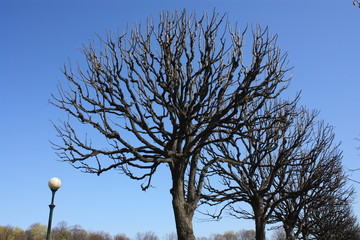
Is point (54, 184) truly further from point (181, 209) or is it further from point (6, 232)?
point (6, 232)

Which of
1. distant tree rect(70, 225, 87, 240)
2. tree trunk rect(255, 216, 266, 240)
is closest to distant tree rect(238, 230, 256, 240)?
distant tree rect(70, 225, 87, 240)

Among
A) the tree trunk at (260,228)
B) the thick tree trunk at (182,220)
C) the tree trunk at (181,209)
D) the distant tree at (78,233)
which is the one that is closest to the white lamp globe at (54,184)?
the tree trunk at (181,209)

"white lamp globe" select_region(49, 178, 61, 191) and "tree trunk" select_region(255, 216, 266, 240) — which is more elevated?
"white lamp globe" select_region(49, 178, 61, 191)

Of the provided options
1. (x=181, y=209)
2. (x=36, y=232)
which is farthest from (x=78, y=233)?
(x=181, y=209)

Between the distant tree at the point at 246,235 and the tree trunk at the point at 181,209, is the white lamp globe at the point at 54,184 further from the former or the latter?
the distant tree at the point at 246,235

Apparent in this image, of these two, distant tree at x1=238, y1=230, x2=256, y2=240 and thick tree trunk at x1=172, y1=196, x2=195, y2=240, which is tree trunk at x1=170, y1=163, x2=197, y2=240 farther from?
distant tree at x1=238, y1=230, x2=256, y2=240

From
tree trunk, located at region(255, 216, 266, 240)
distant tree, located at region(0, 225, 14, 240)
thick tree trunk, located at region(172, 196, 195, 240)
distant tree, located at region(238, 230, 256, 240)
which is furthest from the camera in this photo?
distant tree, located at region(238, 230, 256, 240)

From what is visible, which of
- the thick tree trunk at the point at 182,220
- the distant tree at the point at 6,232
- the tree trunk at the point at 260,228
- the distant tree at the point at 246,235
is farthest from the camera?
the distant tree at the point at 246,235

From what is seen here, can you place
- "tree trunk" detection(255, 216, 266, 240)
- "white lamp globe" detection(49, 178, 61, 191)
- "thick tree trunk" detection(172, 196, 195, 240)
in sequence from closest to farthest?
1. "thick tree trunk" detection(172, 196, 195, 240)
2. "white lamp globe" detection(49, 178, 61, 191)
3. "tree trunk" detection(255, 216, 266, 240)

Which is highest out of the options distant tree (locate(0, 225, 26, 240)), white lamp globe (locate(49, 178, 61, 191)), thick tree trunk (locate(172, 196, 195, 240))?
distant tree (locate(0, 225, 26, 240))

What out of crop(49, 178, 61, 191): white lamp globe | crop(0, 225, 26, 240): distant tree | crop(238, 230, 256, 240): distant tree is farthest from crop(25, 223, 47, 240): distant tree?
crop(49, 178, 61, 191): white lamp globe

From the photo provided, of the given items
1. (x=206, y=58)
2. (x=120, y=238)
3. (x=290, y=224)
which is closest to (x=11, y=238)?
(x=120, y=238)

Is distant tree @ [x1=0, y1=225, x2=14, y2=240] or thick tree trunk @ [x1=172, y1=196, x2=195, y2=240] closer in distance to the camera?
thick tree trunk @ [x1=172, y1=196, x2=195, y2=240]

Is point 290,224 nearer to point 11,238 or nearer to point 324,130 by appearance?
point 324,130
